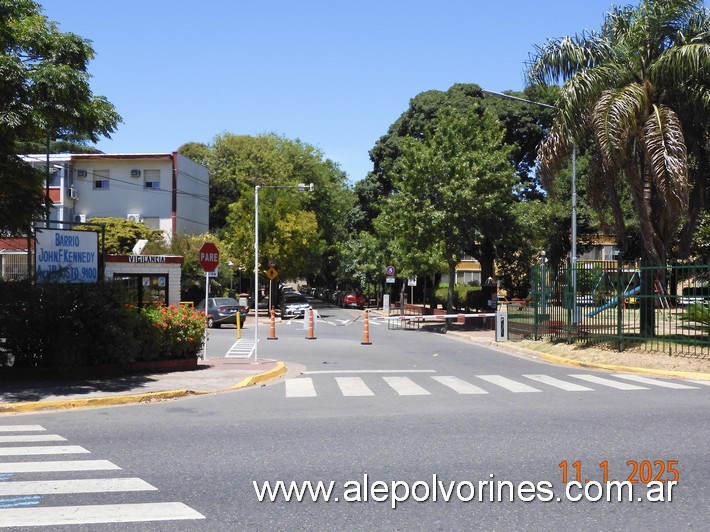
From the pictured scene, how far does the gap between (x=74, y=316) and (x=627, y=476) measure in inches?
415

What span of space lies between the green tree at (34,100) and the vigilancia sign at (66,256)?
93cm

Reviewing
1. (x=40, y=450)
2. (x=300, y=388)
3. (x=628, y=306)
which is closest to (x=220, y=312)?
(x=628, y=306)

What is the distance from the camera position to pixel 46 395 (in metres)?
11.7

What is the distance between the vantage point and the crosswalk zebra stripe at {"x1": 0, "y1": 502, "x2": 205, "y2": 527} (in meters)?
5.56

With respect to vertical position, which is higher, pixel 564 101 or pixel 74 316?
pixel 564 101

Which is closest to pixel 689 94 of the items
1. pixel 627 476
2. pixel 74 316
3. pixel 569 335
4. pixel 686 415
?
pixel 569 335

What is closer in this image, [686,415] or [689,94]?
[686,415]

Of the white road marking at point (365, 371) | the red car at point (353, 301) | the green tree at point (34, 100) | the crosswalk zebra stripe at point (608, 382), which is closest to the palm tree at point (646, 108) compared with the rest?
the crosswalk zebra stripe at point (608, 382)

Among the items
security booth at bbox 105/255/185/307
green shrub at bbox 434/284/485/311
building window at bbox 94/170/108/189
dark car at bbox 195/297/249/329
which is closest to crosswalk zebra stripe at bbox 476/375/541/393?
security booth at bbox 105/255/185/307

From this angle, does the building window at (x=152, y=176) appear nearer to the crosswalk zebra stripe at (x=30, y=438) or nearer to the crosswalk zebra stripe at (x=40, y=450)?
the crosswalk zebra stripe at (x=30, y=438)

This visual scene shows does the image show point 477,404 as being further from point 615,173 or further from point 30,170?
point 615,173

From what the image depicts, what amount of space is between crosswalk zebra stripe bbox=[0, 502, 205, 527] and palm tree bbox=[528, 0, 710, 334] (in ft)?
49.5

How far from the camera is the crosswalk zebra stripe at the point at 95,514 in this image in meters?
5.56

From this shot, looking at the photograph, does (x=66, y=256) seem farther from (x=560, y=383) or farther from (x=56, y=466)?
(x=560, y=383)
